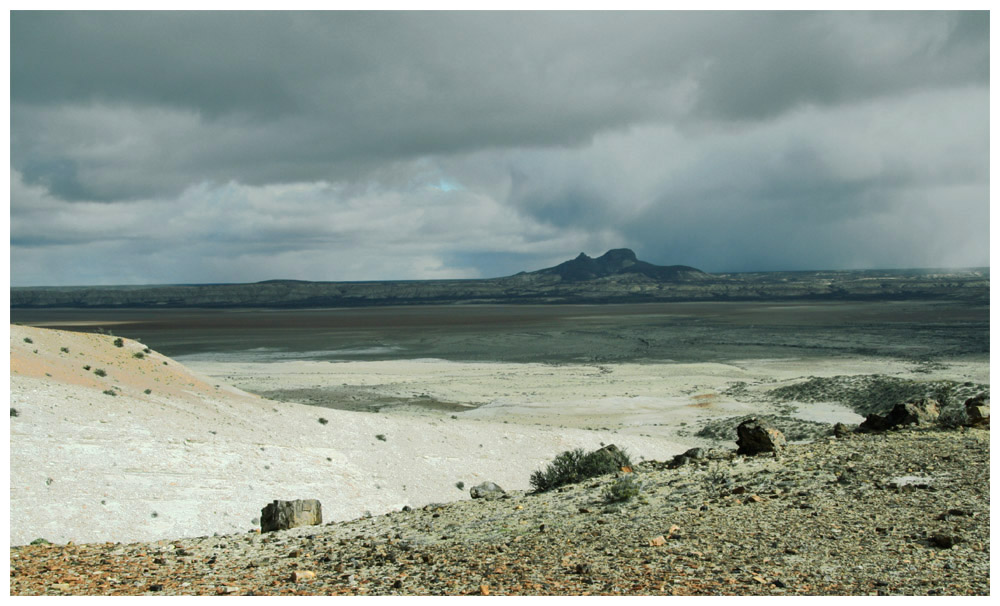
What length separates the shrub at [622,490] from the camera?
9.97 metres

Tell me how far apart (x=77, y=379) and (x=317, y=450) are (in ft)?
25.9

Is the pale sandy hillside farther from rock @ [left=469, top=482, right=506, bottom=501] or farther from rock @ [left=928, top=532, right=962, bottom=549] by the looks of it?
rock @ [left=928, top=532, right=962, bottom=549]

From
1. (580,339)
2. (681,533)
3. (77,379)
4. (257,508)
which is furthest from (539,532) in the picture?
(580,339)

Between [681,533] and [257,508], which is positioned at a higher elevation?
[681,533]

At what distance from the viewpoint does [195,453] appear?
1608cm

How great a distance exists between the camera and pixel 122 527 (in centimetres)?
1248

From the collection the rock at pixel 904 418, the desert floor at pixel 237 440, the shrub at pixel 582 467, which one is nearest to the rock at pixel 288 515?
the desert floor at pixel 237 440

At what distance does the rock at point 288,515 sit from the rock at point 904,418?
11477 mm

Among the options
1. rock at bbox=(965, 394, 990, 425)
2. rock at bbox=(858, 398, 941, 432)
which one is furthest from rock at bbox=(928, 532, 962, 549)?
rock at bbox=(858, 398, 941, 432)

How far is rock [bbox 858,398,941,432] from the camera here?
1456 centimetres

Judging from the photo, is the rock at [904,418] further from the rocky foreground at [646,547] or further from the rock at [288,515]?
the rock at [288,515]

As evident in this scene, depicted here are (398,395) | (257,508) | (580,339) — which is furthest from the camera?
(580,339)
